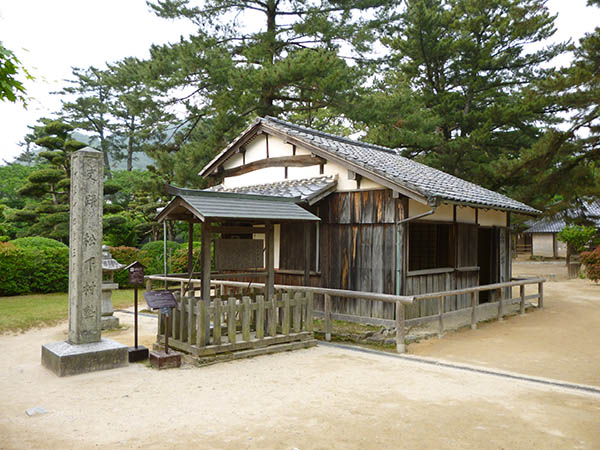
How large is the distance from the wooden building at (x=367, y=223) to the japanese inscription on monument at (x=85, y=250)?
4049mm

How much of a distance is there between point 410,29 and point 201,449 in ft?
76.8

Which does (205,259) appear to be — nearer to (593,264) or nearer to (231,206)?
(231,206)

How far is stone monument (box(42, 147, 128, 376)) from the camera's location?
654cm

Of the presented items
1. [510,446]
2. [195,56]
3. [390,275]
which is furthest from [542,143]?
[510,446]

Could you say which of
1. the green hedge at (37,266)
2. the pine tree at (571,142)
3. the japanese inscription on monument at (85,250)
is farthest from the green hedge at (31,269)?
the pine tree at (571,142)

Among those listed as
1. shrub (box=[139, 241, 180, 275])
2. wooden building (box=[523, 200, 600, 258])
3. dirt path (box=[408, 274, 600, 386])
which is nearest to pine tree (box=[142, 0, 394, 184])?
shrub (box=[139, 241, 180, 275])

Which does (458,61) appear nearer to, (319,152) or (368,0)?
(368,0)

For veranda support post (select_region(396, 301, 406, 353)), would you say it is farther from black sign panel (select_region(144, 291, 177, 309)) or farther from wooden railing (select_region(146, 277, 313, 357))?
black sign panel (select_region(144, 291, 177, 309))

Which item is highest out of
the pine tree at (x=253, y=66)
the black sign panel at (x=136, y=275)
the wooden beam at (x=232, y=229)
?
the pine tree at (x=253, y=66)

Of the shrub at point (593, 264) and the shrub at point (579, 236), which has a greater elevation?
the shrub at point (579, 236)

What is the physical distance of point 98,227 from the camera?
266 inches

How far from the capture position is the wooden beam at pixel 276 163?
37.1ft

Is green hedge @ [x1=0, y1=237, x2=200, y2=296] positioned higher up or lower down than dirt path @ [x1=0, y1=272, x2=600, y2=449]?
higher up

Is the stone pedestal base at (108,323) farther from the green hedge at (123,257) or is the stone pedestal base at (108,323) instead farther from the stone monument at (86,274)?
the green hedge at (123,257)
